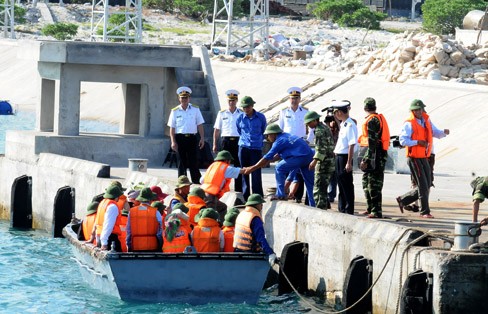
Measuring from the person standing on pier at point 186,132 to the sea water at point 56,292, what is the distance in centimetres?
273

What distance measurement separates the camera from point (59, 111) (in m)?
27.4

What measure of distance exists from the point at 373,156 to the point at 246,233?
294cm

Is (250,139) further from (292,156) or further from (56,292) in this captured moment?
(56,292)

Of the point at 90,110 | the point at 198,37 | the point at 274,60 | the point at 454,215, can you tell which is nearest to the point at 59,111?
the point at 454,215

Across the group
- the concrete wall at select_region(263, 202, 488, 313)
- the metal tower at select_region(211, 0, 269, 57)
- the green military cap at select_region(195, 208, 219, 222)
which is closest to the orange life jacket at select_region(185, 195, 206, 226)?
the green military cap at select_region(195, 208, 219, 222)

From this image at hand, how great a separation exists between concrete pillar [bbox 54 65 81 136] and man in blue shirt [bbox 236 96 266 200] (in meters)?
6.49

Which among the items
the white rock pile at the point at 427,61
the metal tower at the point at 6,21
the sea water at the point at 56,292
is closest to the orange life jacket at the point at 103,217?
the sea water at the point at 56,292

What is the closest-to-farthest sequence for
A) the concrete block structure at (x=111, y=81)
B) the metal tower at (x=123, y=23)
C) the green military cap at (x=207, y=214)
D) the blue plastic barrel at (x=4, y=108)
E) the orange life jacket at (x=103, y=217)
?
the green military cap at (x=207, y=214), the orange life jacket at (x=103, y=217), the concrete block structure at (x=111, y=81), the blue plastic barrel at (x=4, y=108), the metal tower at (x=123, y=23)

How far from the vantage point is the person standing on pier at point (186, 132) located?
23.4 metres

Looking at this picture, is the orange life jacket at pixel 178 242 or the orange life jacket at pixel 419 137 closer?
the orange life jacket at pixel 178 242

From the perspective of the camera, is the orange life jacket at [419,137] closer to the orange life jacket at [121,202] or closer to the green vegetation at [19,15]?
the orange life jacket at [121,202]

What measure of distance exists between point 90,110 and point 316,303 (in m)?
41.1

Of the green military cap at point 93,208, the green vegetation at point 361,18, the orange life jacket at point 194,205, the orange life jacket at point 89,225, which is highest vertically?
the green vegetation at point 361,18

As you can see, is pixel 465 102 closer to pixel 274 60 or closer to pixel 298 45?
pixel 274 60
